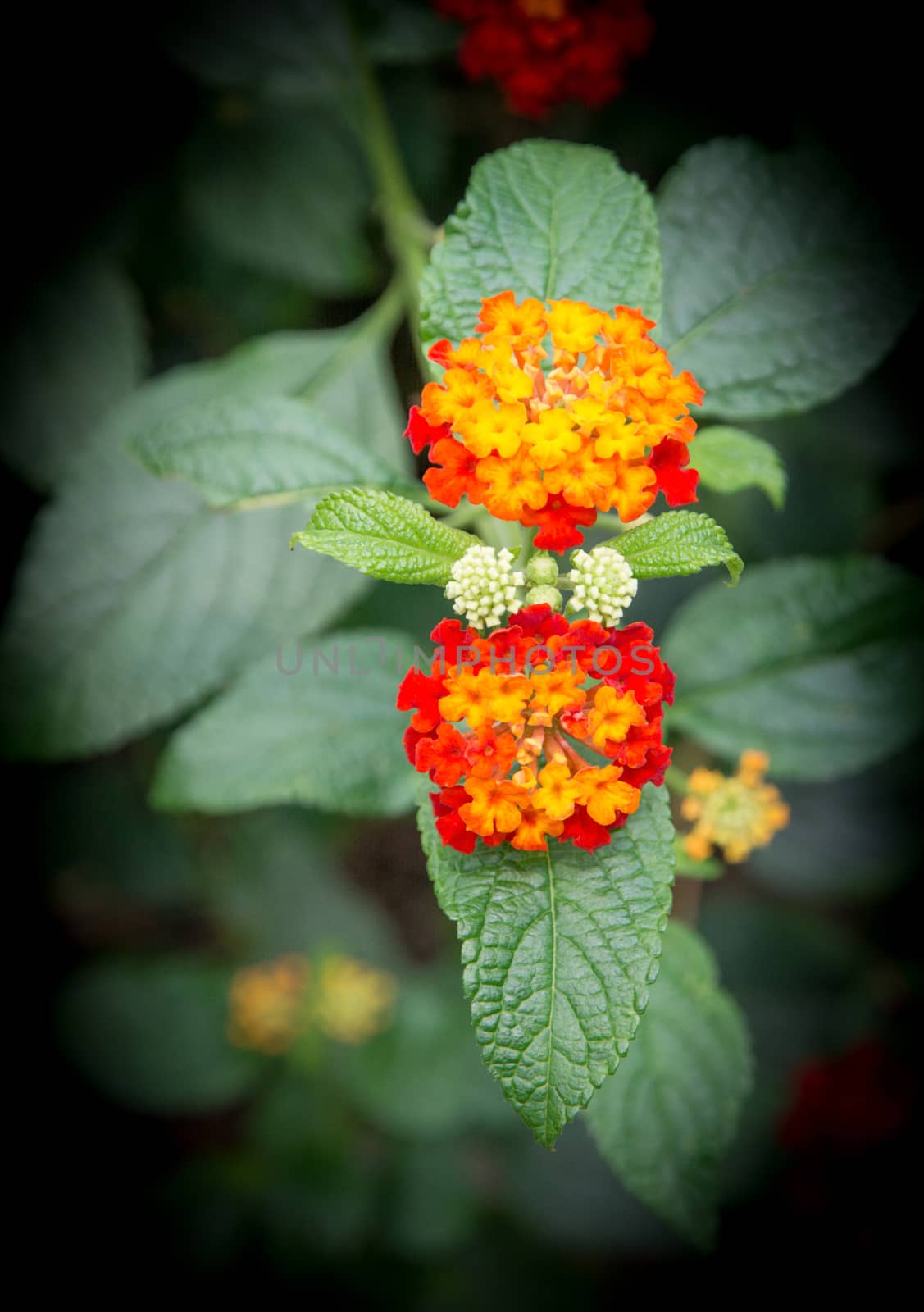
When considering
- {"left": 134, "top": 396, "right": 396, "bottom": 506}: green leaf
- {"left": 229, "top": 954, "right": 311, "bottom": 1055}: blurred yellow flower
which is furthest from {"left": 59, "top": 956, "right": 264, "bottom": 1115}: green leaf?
{"left": 134, "top": 396, "right": 396, "bottom": 506}: green leaf

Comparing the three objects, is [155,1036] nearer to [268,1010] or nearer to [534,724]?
[268,1010]

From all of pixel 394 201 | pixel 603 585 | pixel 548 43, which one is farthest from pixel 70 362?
pixel 603 585

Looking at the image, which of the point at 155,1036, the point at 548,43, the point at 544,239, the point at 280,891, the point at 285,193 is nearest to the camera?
the point at 544,239

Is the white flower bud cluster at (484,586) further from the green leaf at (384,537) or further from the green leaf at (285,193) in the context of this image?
the green leaf at (285,193)

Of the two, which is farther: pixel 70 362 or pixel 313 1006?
pixel 313 1006

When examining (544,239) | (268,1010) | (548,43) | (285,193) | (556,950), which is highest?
(285,193)

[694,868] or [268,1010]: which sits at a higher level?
[694,868]

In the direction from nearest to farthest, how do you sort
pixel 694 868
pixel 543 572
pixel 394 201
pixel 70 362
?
pixel 543 572 < pixel 694 868 < pixel 394 201 < pixel 70 362
